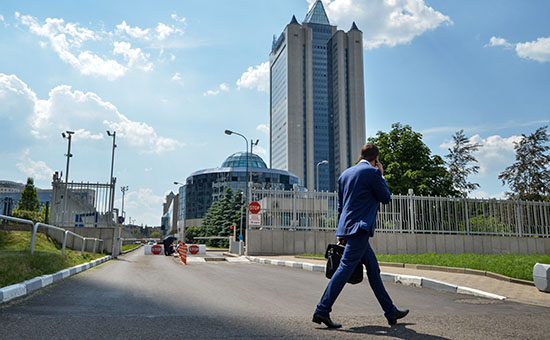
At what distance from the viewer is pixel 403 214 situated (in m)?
20.8

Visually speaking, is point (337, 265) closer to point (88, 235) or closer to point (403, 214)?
point (88, 235)

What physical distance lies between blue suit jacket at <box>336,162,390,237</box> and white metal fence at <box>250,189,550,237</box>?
16.3m

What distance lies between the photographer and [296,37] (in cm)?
16475

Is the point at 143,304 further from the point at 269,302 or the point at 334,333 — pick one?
the point at 334,333

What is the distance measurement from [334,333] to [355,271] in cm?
72

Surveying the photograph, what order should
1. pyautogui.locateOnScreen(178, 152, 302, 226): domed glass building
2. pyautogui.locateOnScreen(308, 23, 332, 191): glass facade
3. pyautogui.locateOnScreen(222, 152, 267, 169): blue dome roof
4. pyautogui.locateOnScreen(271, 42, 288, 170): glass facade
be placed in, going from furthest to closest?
pyautogui.locateOnScreen(308, 23, 332, 191): glass facade < pyautogui.locateOnScreen(271, 42, 288, 170): glass facade < pyautogui.locateOnScreen(222, 152, 267, 169): blue dome roof < pyautogui.locateOnScreen(178, 152, 302, 226): domed glass building

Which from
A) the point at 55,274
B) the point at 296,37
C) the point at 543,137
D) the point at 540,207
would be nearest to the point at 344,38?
the point at 296,37

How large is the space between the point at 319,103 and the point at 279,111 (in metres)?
17.3

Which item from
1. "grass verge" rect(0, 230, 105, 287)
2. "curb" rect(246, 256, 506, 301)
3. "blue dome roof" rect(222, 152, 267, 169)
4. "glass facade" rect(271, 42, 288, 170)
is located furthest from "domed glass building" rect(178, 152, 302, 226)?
"curb" rect(246, 256, 506, 301)

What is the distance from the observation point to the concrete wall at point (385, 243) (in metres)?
20.2

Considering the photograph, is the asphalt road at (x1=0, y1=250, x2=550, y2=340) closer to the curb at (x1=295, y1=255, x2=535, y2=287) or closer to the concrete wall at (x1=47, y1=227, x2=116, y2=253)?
the curb at (x1=295, y1=255, x2=535, y2=287)

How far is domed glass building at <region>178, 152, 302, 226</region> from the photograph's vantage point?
4245 inches

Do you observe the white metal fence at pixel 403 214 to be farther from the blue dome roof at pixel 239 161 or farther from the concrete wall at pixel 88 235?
the blue dome roof at pixel 239 161

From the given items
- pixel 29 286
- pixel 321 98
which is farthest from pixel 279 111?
pixel 29 286
